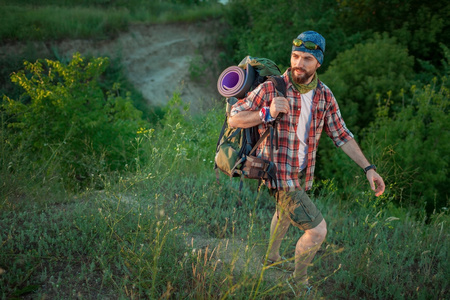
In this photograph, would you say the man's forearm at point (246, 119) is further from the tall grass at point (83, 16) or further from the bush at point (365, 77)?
the tall grass at point (83, 16)

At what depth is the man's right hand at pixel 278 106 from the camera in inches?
110

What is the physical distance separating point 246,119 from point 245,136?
0.19m

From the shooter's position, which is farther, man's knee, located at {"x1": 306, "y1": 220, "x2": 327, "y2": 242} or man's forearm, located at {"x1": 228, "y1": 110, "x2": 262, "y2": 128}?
man's knee, located at {"x1": 306, "y1": 220, "x2": 327, "y2": 242}

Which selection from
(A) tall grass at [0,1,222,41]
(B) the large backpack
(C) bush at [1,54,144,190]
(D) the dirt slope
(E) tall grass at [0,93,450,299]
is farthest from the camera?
(D) the dirt slope

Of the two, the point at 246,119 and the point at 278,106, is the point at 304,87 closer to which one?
the point at 278,106

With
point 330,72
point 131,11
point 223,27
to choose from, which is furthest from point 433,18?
point 131,11

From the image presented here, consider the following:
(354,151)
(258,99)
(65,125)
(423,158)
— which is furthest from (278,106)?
(423,158)

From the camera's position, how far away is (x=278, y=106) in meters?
2.79

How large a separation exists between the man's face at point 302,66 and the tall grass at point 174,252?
1058 millimetres

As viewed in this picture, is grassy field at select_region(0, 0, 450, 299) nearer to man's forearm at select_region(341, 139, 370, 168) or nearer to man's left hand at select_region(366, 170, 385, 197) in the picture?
man's left hand at select_region(366, 170, 385, 197)

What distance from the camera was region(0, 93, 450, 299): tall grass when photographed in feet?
9.61

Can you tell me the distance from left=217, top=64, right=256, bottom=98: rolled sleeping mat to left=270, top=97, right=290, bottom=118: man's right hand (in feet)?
1.26

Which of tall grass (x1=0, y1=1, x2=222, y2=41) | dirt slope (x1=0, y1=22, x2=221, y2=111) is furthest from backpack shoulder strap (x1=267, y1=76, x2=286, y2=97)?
tall grass (x1=0, y1=1, x2=222, y2=41)

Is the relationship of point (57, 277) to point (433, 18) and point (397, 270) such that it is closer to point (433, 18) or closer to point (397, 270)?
point (397, 270)
